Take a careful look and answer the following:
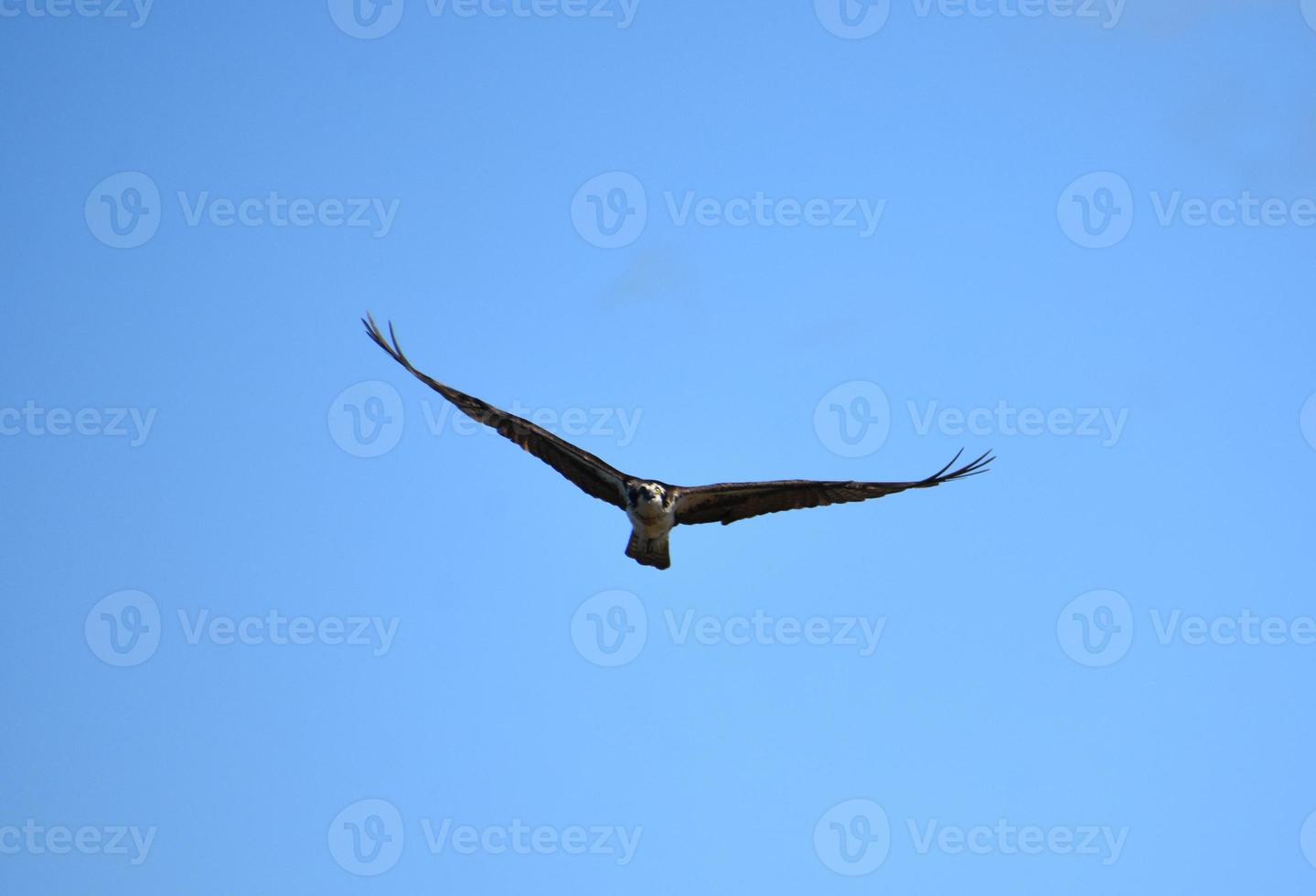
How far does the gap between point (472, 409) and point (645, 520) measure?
10.1ft

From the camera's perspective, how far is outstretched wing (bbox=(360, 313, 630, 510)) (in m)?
29.0

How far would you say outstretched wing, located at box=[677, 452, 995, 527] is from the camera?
29484 millimetres

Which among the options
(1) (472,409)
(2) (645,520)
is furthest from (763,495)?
(1) (472,409)

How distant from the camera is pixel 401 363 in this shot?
2778cm

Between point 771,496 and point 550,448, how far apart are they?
3538 millimetres

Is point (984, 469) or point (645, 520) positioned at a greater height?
point (984, 469)

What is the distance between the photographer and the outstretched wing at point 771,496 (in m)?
29.5

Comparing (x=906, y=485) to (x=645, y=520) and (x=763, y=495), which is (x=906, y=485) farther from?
(x=645, y=520)

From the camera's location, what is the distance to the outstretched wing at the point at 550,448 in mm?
28953

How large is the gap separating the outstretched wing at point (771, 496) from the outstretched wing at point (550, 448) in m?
1.10

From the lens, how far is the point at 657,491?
28.7 m

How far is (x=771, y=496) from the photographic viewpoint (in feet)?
98.8

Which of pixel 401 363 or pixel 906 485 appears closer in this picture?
pixel 401 363

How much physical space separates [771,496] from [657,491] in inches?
89.5
